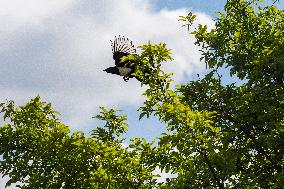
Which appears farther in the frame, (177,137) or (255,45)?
(255,45)

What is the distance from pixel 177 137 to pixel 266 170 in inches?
159

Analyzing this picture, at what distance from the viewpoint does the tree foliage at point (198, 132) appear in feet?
31.6

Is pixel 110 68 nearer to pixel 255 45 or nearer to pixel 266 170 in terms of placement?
pixel 255 45

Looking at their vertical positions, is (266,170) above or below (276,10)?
below

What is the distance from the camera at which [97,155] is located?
1204 centimetres

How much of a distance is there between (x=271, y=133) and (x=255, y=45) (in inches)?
139

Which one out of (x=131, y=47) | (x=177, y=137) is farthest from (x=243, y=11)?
(x=177, y=137)

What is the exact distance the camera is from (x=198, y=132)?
8992 mm

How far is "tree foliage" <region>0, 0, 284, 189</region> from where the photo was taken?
962cm

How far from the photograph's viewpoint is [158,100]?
9.73 m

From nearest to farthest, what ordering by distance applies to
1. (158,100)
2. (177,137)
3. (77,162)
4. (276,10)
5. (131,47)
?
(177,137)
(158,100)
(77,162)
(276,10)
(131,47)

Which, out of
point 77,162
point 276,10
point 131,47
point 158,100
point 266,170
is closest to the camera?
point 158,100

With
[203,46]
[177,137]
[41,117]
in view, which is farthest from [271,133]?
[41,117]

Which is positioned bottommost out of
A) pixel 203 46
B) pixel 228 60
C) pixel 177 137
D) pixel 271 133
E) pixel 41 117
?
pixel 177 137
